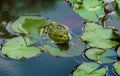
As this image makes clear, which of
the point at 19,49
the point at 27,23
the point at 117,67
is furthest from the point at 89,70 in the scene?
the point at 27,23

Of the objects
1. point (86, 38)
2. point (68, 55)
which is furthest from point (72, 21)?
point (68, 55)

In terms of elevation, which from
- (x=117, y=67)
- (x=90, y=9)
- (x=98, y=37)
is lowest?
(x=117, y=67)

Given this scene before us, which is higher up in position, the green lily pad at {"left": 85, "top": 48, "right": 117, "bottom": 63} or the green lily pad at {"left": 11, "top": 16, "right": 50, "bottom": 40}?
the green lily pad at {"left": 11, "top": 16, "right": 50, "bottom": 40}

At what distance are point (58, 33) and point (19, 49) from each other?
221 millimetres

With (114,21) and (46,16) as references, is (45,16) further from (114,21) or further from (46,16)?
(114,21)

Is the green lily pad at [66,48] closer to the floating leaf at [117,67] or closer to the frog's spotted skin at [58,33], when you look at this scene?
the frog's spotted skin at [58,33]

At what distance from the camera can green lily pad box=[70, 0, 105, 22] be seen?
163cm

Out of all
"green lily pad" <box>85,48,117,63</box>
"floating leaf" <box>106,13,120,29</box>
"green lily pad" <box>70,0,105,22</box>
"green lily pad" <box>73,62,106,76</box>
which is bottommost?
"green lily pad" <box>73,62,106,76</box>

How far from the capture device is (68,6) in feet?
5.68

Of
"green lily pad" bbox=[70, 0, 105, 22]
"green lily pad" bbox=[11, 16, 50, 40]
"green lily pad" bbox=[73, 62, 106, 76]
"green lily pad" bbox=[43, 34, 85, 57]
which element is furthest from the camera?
"green lily pad" bbox=[70, 0, 105, 22]

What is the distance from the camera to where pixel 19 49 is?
1374 mm

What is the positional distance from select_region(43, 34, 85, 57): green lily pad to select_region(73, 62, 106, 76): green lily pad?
9cm

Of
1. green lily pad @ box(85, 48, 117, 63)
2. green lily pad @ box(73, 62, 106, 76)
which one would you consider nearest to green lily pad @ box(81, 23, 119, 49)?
green lily pad @ box(85, 48, 117, 63)

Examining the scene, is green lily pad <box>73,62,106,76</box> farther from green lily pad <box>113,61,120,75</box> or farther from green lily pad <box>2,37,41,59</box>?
green lily pad <box>2,37,41,59</box>
